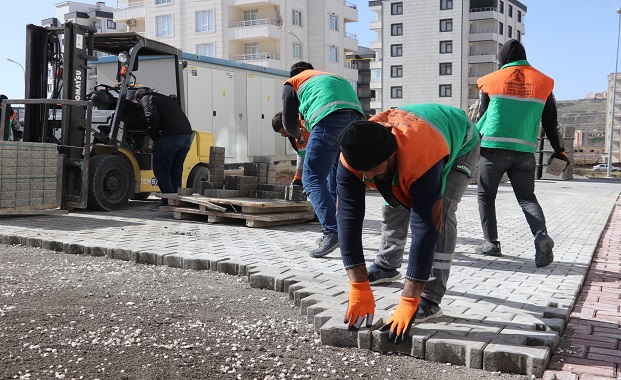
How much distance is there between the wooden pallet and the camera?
342 inches

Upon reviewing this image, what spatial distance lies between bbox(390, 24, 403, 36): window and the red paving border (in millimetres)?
66199

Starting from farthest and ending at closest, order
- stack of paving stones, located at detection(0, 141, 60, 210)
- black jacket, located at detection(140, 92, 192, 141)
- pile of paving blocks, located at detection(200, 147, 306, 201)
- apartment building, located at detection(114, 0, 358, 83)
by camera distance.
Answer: apartment building, located at detection(114, 0, 358, 83) < black jacket, located at detection(140, 92, 192, 141) < pile of paving blocks, located at detection(200, 147, 306, 201) < stack of paving stones, located at detection(0, 141, 60, 210)

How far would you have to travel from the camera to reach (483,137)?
6320 mm

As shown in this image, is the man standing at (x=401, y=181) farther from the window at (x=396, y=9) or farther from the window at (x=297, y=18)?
the window at (x=396, y=9)

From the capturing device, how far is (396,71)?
231 ft

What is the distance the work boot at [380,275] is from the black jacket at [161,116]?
5818 millimetres

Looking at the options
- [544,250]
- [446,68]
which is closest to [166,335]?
[544,250]

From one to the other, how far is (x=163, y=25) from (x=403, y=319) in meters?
53.9

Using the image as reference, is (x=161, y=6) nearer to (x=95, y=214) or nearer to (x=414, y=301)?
(x=95, y=214)

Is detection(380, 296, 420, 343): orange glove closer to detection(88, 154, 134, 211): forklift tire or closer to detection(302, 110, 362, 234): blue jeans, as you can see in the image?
detection(302, 110, 362, 234): blue jeans

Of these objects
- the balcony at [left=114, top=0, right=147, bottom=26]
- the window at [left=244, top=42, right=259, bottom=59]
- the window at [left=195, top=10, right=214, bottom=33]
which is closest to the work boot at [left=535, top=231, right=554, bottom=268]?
the window at [left=244, top=42, right=259, bottom=59]

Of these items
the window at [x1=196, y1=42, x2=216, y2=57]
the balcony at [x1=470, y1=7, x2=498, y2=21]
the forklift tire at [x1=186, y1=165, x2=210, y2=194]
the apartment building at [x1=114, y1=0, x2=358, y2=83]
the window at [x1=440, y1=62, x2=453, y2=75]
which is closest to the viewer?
the forklift tire at [x1=186, y1=165, x2=210, y2=194]

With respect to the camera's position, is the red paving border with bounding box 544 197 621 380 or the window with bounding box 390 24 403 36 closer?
the red paving border with bounding box 544 197 621 380

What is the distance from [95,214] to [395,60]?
207 feet
